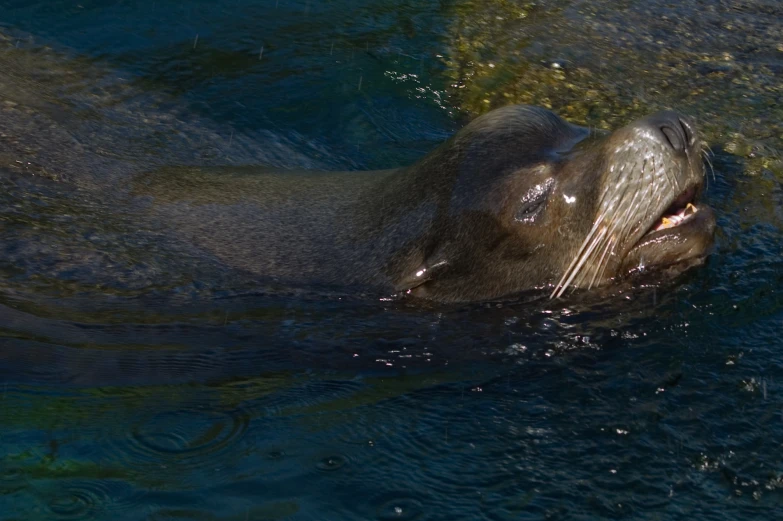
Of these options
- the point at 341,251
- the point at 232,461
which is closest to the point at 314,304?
the point at 341,251

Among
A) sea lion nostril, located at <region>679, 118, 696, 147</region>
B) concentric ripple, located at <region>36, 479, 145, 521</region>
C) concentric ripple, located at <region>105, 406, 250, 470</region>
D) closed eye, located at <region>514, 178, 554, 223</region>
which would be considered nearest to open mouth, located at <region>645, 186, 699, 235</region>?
sea lion nostril, located at <region>679, 118, 696, 147</region>

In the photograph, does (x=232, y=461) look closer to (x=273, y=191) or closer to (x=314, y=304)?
(x=314, y=304)

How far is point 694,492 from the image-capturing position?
185 inches

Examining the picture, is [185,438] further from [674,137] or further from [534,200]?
[674,137]

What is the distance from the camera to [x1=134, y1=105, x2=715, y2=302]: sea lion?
617 centimetres

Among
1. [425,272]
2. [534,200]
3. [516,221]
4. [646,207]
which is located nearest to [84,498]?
[425,272]

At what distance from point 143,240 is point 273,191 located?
37.9 inches

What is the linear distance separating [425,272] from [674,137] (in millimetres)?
1498

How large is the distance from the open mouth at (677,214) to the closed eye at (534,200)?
595 mm

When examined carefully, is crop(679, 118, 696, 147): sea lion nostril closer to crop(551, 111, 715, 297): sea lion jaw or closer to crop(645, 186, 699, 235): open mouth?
crop(551, 111, 715, 297): sea lion jaw

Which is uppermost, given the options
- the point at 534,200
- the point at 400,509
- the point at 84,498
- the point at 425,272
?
the point at 534,200

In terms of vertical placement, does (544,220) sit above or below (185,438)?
above

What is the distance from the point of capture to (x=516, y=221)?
6.29 meters

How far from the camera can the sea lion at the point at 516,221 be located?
20.2ft
